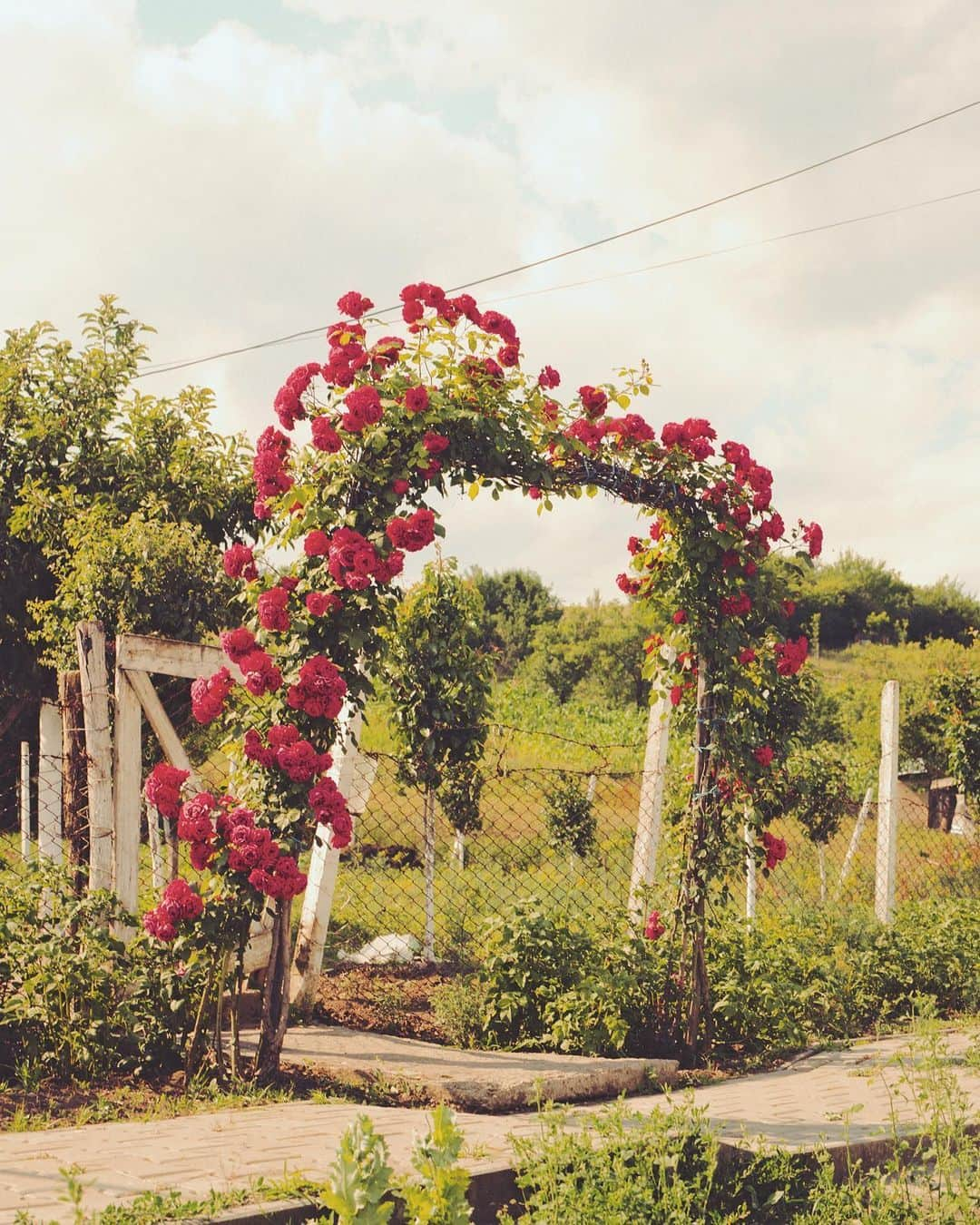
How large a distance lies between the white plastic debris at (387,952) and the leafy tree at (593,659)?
23892mm

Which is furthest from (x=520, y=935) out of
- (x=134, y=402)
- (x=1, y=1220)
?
(x=134, y=402)

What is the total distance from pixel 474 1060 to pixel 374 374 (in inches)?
119

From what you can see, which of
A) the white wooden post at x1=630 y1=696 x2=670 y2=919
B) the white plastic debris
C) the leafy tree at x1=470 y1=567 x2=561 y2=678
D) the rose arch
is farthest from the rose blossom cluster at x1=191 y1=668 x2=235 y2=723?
the leafy tree at x1=470 y1=567 x2=561 y2=678

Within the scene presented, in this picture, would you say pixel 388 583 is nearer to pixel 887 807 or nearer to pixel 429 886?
pixel 429 886

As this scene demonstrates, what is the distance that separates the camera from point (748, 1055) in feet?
19.5

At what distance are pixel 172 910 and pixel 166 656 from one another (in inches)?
54.8

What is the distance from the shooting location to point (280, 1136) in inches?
151

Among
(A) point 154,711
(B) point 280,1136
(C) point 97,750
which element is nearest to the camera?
(B) point 280,1136

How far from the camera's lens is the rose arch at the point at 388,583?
4758 millimetres

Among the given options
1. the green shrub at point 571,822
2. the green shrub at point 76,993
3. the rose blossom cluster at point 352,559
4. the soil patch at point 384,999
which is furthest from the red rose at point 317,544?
the green shrub at point 571,822

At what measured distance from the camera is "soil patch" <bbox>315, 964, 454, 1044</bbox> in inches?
240

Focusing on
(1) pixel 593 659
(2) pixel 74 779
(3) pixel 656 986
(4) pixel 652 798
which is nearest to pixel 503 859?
(4) pixel 652 798

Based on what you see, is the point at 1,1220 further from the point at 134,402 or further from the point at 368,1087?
the point at 134,402

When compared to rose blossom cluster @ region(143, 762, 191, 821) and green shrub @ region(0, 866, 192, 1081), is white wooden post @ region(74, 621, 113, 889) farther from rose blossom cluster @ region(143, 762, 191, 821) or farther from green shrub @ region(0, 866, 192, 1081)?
rose blossom cluster @ region(143, 762, 191, 821)
